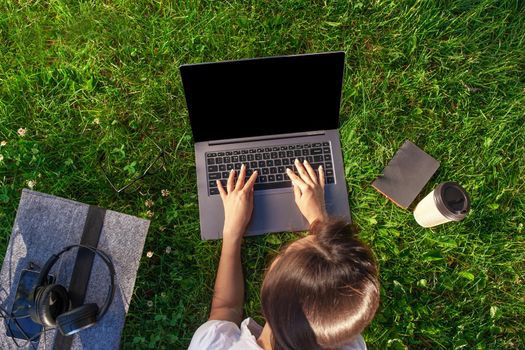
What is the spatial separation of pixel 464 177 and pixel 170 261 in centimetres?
173

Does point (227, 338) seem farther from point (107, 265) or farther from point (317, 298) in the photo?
point (107, 265)

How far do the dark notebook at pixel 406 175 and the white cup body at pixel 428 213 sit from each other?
0.09m

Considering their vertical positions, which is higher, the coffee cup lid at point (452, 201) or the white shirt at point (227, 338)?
the coffee cup lid at point (452, 201)

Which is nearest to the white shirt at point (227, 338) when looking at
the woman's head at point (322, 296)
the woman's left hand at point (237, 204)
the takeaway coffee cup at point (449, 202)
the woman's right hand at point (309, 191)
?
the woman's head at point (322, 296)

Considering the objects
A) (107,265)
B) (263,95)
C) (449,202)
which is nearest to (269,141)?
(263,95)

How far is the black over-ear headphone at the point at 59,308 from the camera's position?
68.4 inches

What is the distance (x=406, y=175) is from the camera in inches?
88.1

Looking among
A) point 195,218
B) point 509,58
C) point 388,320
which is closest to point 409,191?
point 388,320

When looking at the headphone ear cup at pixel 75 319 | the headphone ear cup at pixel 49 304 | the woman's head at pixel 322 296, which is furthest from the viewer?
the headphone ear cup at pixel 49 304

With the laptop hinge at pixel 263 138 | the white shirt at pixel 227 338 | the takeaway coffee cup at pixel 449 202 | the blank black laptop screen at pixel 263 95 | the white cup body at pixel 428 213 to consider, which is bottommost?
the white shirt at pixel 227 338

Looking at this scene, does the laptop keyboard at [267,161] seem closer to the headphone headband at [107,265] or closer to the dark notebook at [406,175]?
the dark notebook at [406,175]

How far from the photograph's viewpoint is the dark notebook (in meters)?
2.21

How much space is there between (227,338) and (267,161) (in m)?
0.89

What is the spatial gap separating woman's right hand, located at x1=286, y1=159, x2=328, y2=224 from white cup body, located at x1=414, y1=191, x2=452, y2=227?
1.66 feet
